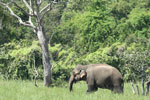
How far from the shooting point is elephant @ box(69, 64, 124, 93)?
1213 cm

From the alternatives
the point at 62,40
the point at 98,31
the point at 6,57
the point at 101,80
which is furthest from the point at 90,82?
the point at 62,40

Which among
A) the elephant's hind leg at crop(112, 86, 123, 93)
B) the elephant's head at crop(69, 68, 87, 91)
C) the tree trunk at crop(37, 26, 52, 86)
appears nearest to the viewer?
the elephant's hind leg at crop(112, 86, 123, 93)

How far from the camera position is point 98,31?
29.3 meters

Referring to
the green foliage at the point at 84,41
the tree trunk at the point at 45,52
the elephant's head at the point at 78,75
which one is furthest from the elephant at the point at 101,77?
the tree trunk at the point at 45,52

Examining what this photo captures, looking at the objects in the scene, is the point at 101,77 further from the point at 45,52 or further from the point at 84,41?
the point at 84,41

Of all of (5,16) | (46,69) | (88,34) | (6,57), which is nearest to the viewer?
(46,69)

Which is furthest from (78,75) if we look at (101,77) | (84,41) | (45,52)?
(84,41)

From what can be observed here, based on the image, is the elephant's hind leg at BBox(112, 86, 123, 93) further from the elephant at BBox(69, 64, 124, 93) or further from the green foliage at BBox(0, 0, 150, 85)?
the green foliage at BBox(0, 0, 150, 85)

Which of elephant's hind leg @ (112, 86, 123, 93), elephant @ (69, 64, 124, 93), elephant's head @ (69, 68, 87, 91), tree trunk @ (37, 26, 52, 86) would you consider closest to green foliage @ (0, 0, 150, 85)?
tree trunk @ (37, 26, 52, 86)

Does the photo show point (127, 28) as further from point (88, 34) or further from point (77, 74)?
point (77, 74)

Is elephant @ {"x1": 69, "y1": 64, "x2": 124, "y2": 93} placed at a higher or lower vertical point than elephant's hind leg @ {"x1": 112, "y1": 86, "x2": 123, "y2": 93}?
higher

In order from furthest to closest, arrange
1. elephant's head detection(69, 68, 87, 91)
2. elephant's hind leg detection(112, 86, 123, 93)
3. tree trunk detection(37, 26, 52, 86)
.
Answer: tree trunk detection(37, 26, 52, 86), elephant's head detection(69, 68, 87, 91), elephant's hind leg detection(112, 86, 123, 93)

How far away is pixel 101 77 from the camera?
12.5 meters

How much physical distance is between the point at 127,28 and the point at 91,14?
810cm
